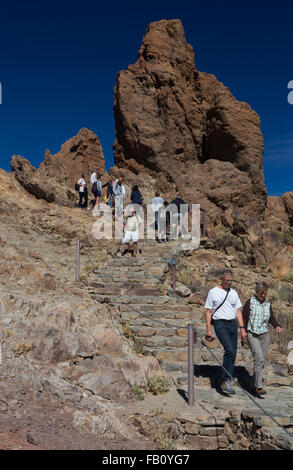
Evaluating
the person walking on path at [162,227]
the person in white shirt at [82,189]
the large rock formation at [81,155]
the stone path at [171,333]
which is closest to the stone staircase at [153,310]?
the stone path at [171,333]

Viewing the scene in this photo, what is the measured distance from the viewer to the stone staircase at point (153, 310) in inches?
301

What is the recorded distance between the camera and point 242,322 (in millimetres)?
6094

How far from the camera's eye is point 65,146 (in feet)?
131

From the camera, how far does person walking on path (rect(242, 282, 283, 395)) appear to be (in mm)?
5926

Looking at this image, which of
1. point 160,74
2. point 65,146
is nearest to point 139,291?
point 160,74

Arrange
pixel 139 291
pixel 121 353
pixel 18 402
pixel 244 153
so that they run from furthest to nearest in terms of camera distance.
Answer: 1. pixel 244 153
2. pixel 139 291
3. pixel 121 353
4. pixel 18 402

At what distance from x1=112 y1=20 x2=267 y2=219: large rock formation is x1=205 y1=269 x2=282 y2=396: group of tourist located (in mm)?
15776

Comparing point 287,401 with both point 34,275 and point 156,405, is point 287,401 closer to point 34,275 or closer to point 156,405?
point 156,405

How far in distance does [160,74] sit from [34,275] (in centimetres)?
1995

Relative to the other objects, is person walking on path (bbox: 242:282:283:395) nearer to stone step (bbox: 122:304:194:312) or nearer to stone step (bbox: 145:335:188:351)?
stone step (bbox: 145:335:188:351)

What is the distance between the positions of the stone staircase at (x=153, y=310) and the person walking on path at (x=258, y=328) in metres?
1.51

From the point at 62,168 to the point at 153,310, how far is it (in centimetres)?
2097

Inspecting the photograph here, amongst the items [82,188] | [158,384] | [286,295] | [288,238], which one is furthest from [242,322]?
[288,238]

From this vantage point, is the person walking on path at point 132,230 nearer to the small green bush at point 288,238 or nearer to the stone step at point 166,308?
the stone step at point 166,308
